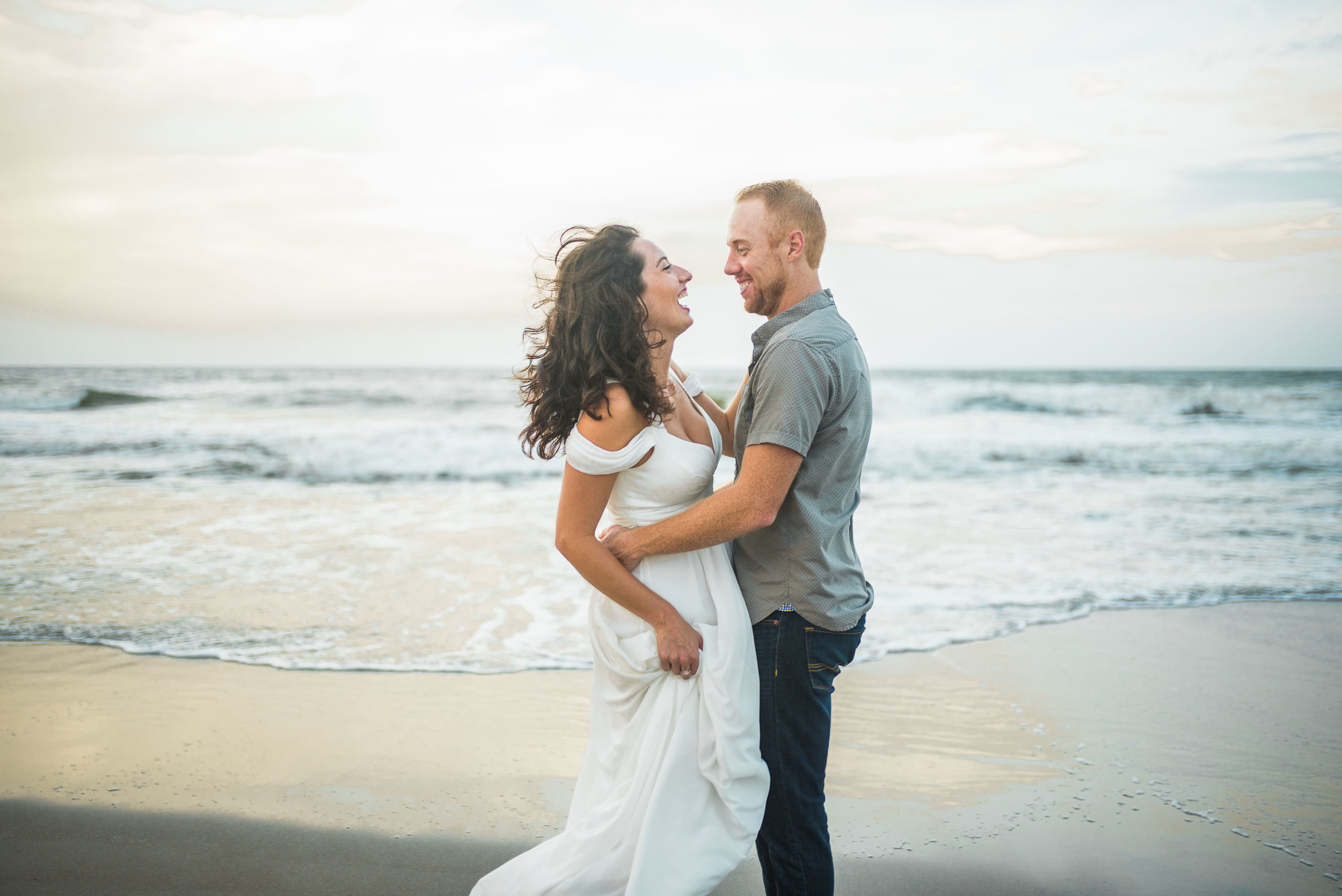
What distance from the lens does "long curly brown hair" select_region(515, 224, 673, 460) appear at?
198 cm

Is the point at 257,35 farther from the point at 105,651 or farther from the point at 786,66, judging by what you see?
the point at 105,651

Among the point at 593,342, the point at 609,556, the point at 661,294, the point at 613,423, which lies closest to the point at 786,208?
the point at 661,294

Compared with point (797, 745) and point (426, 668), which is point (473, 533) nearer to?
point (426, 668)

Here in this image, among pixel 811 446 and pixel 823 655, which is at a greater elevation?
pixel 811 446

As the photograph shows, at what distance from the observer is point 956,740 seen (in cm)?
375

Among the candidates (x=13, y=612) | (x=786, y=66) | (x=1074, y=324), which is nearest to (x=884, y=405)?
(x=1074, y=324)

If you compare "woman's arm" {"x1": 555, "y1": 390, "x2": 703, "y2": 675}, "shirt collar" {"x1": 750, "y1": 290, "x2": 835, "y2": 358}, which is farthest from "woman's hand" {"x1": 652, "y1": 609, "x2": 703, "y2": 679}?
"shirt collar" {"x1": 750, "y1": 290, "x2": 835, "y2": 358}

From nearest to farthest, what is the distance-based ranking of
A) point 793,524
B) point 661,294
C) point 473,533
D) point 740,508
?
point 740,508 → point 793,524 → point 661,294 → point 473,533

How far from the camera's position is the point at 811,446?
77.1 inches

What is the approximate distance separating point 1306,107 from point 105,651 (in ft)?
57.0

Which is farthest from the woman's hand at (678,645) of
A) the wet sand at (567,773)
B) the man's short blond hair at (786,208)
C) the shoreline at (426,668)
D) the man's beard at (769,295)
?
the shoreline at (426,668)

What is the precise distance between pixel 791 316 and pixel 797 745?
1.11 meters

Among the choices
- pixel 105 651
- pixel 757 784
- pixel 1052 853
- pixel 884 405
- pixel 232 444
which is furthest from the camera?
pixel 884 405

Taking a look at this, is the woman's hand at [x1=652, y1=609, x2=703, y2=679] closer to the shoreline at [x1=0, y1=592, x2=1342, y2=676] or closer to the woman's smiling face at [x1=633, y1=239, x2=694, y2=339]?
the woman's smiling face at [x1=633, y1=239, x2=694, y2=339]
